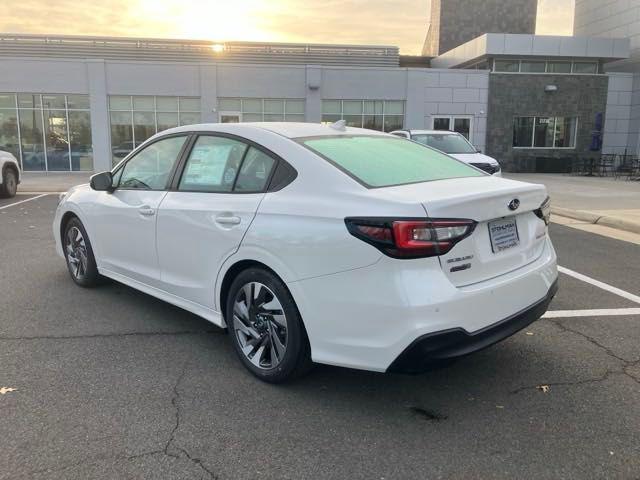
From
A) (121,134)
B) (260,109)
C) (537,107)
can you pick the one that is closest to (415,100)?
(537,107)

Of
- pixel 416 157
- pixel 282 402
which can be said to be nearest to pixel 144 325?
pixel 282 402

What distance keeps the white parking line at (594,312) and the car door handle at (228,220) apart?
2841mm

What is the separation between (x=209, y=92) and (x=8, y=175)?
39.2ft

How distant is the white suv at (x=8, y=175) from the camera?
13.8 metres

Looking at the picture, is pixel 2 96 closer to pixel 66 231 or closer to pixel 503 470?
pixel 66 231

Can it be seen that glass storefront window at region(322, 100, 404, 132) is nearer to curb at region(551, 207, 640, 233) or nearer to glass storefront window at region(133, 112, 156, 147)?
glass storefront window at region(133, 112, 156, 147)

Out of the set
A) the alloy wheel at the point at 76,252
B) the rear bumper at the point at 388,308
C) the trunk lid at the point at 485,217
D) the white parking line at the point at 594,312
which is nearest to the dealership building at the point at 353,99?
the alloy wheel at the point at 76,252

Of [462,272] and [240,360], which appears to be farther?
[240,360]

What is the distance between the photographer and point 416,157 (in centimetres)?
402

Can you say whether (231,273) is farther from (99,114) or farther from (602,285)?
(99,114)

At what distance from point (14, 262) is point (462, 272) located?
5818 mm

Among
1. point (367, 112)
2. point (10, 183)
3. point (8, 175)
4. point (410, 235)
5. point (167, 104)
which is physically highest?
point (167, 104)

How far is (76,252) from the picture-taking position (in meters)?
5.58

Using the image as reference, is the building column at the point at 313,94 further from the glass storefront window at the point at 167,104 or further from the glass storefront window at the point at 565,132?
the glass storefront window at the point at 565,132
